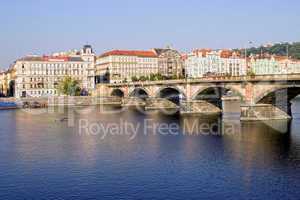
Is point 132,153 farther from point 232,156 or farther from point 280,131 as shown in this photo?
point 280,131

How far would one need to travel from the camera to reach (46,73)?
148875mm

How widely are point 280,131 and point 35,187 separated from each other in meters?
33.2

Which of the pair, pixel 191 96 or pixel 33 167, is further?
pixel 191 96

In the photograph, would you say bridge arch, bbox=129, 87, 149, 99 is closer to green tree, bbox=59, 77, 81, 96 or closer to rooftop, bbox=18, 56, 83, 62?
green tree, bbox=59, 77, 81, 96

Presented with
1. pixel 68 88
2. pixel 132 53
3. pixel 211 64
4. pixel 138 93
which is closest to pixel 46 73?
pixel 68 88

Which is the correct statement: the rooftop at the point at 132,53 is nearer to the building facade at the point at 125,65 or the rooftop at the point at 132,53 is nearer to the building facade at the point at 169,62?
the building facade at the point at 125,65

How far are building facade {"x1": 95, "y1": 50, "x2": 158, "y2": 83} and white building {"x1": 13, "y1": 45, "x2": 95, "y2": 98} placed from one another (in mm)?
8794

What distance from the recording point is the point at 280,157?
39125mm

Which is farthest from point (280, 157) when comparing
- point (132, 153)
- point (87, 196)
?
point (87, 196)

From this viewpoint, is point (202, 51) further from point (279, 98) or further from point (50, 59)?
point (279, 98)

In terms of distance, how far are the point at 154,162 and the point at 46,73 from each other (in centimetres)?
11701

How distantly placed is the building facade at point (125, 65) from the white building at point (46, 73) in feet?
28.9

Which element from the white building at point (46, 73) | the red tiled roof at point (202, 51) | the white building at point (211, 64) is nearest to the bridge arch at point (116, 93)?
the white building at point (46, 73)

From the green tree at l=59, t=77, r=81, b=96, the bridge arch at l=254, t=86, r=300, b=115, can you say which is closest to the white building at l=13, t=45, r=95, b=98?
the green tree at l=59, t=77, r=81, b=96
